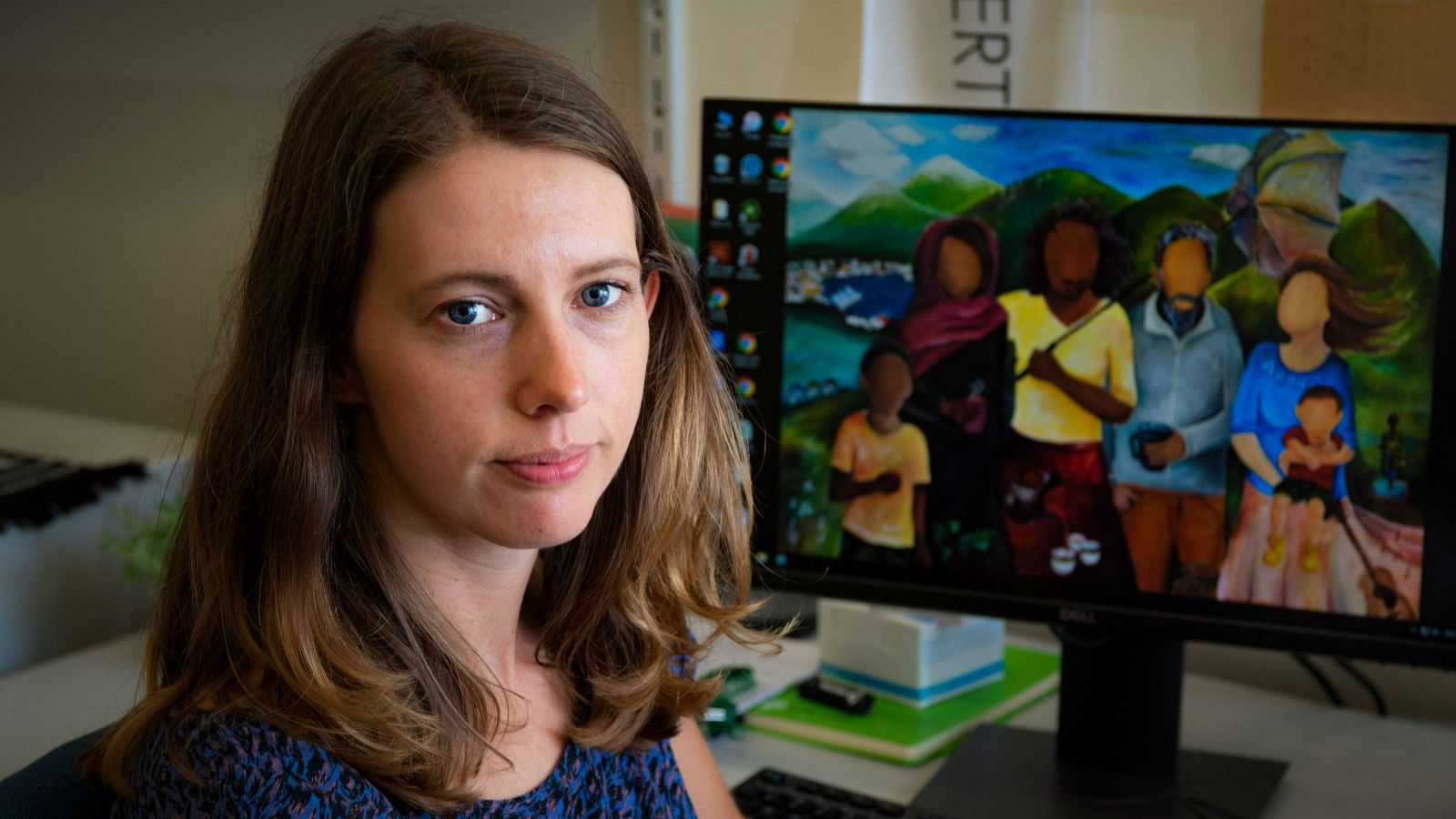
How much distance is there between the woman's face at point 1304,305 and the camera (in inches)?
36.1

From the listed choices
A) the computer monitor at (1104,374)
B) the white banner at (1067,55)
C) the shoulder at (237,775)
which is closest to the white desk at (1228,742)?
the computer monitor at (1104,374)

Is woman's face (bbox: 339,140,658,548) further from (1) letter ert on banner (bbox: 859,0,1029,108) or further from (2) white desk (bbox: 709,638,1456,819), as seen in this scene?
(1) letter ert on banner (bbox: 859,0,1029,108)

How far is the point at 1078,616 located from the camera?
1.00m

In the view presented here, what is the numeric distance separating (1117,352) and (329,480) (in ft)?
1.76

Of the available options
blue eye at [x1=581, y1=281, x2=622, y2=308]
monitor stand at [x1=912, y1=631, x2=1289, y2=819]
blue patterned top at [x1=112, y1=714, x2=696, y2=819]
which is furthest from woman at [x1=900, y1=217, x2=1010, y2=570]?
blue patterned top at [x1=112, y1=714, x2=696, y2=819]

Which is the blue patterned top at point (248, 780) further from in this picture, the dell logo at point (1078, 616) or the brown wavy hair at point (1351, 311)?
the brown wavy hair at point (1351, 311)

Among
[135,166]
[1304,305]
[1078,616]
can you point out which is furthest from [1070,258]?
[135,166]

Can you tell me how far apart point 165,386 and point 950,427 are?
1447mm

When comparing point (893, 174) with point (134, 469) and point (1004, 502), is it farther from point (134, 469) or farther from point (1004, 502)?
point (134, 469)

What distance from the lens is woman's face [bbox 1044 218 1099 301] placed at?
37.9 inches

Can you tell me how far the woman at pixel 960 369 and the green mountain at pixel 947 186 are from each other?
0.01m

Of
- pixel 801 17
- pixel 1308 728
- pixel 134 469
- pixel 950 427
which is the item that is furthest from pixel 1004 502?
pixel 134 469

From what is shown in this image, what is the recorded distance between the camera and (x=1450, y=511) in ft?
3.00

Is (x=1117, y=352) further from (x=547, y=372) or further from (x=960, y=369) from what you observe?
(x=547, y=372)
